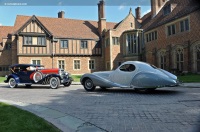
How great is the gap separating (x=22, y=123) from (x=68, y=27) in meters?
32.5

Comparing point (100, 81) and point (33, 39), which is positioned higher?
point (33, 39)

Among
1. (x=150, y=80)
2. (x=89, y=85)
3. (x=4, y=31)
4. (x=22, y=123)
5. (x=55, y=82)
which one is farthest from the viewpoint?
(x=4, y=31)

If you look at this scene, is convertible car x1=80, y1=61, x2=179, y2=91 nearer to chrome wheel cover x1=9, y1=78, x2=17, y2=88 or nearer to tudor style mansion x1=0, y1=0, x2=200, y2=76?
chrome wheel cover x1=9, y1=78, x2=17, y2=88

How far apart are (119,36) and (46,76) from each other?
21145mm

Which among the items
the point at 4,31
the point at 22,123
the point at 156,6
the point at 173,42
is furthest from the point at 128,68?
the point at 4,31

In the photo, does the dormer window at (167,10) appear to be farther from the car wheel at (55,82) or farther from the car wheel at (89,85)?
the car wheel at (89,85)

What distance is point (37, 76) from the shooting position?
48.1ft

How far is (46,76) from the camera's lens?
1440 cm

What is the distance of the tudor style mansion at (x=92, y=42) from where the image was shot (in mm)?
25828

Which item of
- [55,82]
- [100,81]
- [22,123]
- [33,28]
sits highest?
[33,28]

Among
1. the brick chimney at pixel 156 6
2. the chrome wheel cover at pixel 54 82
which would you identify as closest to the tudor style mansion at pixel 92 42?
the brick chimney at pixel 156 6

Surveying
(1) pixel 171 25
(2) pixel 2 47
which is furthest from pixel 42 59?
(1) pixel 171 25

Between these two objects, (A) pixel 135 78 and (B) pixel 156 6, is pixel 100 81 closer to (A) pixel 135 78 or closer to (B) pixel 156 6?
(A) pixel 135 78

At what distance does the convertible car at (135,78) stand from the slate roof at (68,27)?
2281 cm
